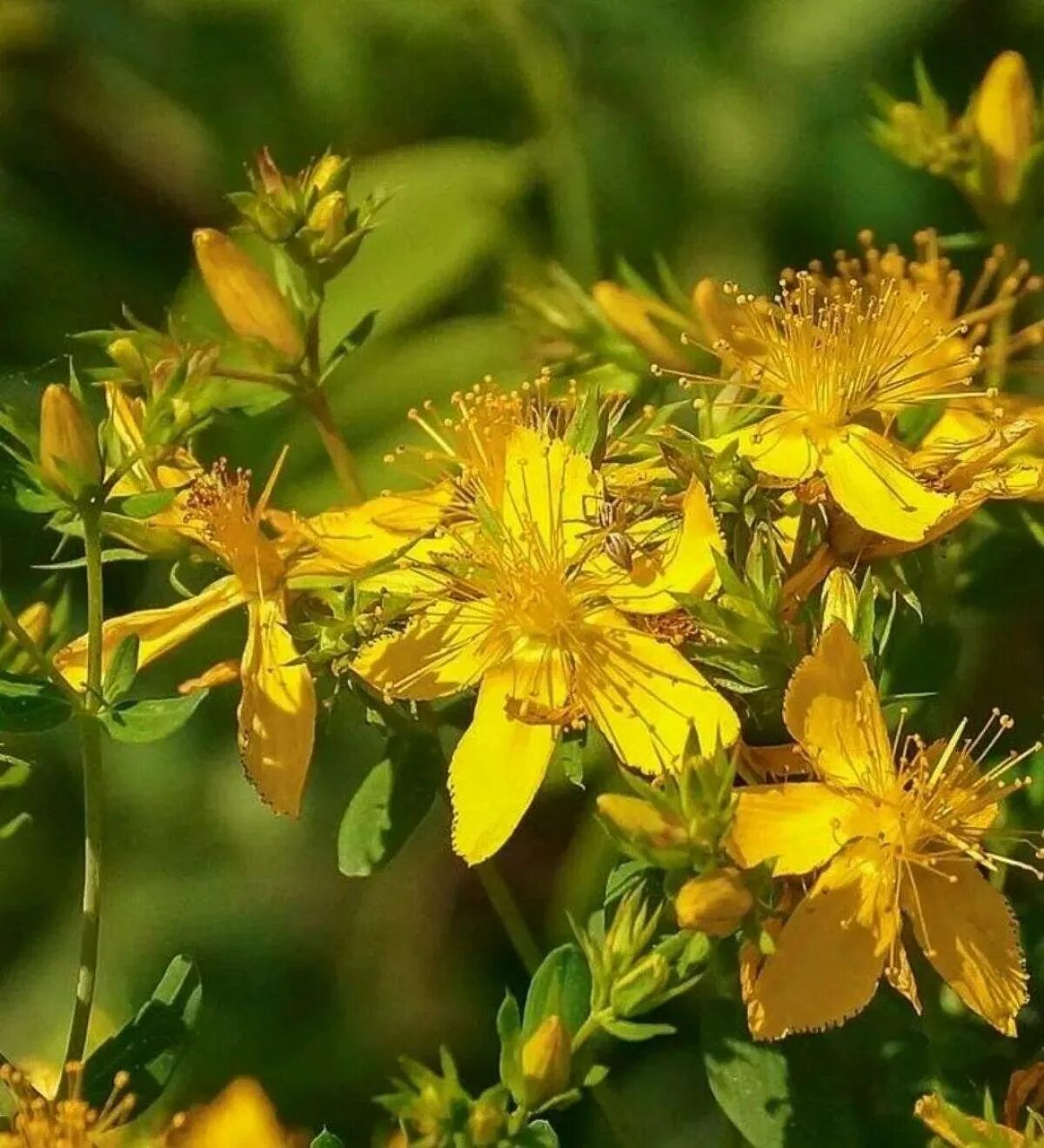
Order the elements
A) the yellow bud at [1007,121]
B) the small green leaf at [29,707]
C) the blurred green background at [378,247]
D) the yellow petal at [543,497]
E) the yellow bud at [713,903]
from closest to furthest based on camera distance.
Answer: the yellow bud at [713,903]
the small green leaf at [29,707]
the yellow petal at [543,497]
the yellow bud at [1007,121]
the blurred green background at [378,247]

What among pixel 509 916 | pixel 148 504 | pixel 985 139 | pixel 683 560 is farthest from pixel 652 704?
pixel 985 139

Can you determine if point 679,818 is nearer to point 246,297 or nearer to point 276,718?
point 276,718

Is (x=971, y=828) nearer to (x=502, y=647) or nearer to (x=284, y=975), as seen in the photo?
(x=502, y=647)

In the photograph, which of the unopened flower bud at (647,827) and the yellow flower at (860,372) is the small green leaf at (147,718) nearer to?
the unopened flower bud at (647,827)

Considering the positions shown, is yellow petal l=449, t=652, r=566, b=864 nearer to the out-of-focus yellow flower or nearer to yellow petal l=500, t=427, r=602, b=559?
yellow petal l=500, t=427, r=602, b=559

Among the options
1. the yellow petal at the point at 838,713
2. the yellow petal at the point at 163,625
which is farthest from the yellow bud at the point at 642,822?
the yellow petal at the point at 163,625

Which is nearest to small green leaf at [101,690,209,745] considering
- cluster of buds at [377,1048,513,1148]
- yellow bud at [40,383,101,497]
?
yellow bud at [40,383,101,497]
